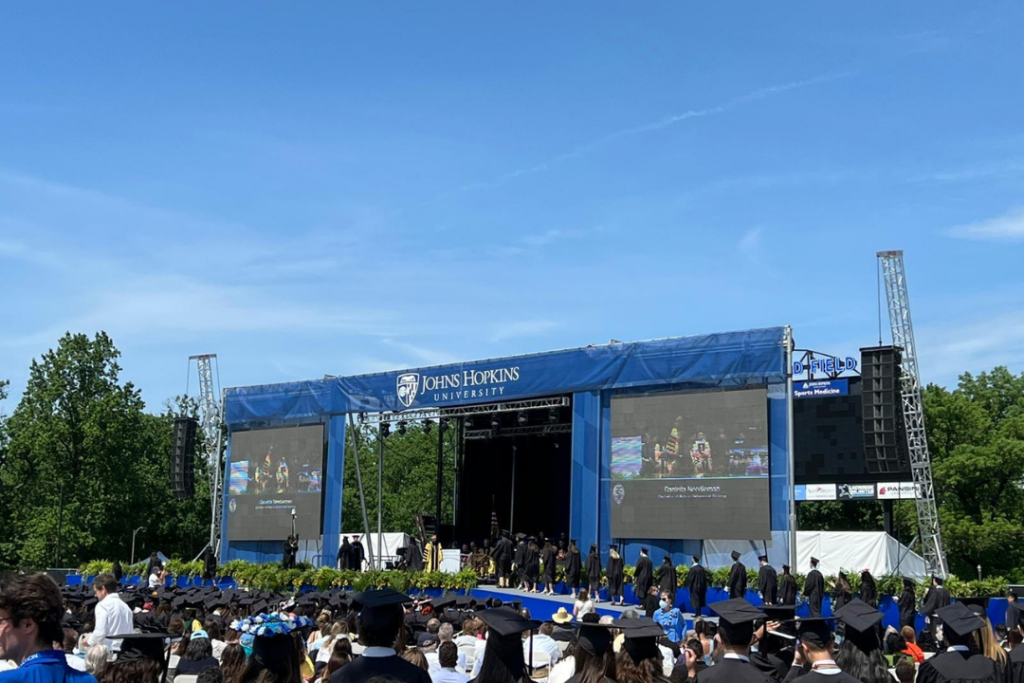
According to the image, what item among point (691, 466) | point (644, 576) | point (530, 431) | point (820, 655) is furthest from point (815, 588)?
point (820, 655)

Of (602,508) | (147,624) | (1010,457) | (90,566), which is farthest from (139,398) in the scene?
(147,624)

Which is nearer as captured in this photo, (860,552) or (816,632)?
(816,632)

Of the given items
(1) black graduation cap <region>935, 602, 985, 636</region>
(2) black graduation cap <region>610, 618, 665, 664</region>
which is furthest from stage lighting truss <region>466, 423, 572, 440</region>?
(2) black graduation cap <region>610, 618, 665, 664</region>

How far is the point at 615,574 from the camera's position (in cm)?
2281

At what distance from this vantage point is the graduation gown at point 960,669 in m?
5.76

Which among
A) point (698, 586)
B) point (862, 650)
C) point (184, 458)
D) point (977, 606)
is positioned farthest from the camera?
point (184, 458)

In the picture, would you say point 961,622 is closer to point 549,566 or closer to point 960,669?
point 960,669

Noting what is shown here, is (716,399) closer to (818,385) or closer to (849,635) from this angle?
(818,385)

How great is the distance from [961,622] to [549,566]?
1889 centimetres

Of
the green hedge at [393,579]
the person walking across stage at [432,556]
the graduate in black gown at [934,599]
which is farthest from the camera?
the person walking across stage at [432,556]

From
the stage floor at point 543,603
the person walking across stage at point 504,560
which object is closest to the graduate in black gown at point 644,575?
the stage floor at point 543,603

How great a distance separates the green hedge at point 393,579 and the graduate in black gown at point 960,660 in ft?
51.6

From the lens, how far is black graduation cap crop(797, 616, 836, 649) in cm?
486

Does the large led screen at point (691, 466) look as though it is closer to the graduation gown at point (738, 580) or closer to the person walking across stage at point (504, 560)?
the graduation gown at point (738, 580)
